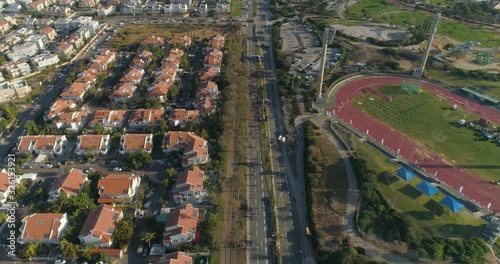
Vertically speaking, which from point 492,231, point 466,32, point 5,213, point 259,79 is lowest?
point 5,213

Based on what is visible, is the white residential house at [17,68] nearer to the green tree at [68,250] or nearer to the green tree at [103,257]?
the green tree at [68,250]

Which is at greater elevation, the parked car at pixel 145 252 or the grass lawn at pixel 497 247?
the grass lawn at pixel 497 247

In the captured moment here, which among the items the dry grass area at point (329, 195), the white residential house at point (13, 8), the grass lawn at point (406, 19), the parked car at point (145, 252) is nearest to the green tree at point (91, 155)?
the parked car at point (145, 252)

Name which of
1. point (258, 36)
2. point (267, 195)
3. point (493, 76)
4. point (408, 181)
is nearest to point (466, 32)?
point (493, 76)

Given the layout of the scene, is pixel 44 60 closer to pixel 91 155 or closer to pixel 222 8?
pixel 91 155

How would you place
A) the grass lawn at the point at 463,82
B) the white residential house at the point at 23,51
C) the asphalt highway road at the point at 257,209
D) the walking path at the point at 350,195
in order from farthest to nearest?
the white residential house at the point at 23,51 < the grass lawn at the point at 463,82 < the asphalt highway road at the point at 257,209 < the walking path at the point at 350,195

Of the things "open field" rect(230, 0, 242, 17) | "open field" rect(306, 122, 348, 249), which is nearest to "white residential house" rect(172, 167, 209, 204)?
"open field" rect(306, 122, 348, 249)

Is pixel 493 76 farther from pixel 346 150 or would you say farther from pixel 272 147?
pixel 272 147

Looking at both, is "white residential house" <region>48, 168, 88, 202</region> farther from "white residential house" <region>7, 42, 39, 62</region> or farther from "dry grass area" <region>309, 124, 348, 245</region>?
"white residential house" <region>7, 42, 39, 62</region>
